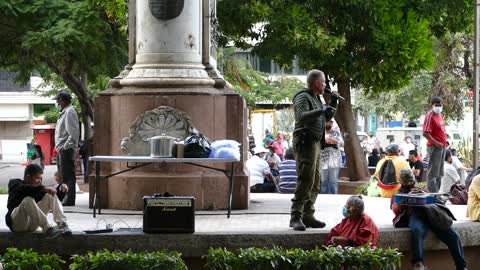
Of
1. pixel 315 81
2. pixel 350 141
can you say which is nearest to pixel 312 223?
pixel 315 81

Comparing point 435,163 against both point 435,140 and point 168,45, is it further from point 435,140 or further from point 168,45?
point 168,45

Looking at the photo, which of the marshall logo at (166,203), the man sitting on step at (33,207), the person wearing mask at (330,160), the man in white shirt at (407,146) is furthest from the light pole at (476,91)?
the man in white shirt at (407,146)

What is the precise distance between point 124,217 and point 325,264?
3697mm

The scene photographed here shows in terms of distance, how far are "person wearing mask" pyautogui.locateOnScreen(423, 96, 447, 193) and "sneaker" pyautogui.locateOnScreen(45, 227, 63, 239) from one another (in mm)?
7828

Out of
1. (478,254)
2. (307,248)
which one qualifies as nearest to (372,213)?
(478,254)

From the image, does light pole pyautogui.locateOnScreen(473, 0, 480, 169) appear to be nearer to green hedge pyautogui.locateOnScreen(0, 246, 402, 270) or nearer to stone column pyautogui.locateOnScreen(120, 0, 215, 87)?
stone column pyautogui.locateOnScreen(120, 0, 215, 87)

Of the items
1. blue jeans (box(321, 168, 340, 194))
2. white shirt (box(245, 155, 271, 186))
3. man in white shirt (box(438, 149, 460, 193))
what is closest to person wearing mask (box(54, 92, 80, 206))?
white shirt (box(245, 155, 271, 186))

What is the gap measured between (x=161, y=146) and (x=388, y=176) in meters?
5.76

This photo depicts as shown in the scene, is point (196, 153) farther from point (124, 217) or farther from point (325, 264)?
point (325, 264)

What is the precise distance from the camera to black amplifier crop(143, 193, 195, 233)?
11828 millimetres

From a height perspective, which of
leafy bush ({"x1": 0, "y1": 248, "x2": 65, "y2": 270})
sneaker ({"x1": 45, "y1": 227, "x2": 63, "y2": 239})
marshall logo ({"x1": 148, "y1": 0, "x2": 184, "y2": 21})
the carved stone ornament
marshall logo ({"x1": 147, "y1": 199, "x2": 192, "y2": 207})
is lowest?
leafy bush ({"x1": 0, "y1": 248, "x2": 65, "y2": 270})

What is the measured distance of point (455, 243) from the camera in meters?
12.5

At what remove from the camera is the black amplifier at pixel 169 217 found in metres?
11.8

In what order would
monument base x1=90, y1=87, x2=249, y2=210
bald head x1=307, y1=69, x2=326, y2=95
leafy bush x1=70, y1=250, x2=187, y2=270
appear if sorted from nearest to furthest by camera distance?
leafy bush x1=70, y1=250, x2=187, y2=270, bald head x1=307, y1=69, x2=326, y2=95, monument base x1=90, y1=87, x2=249, y2=210
